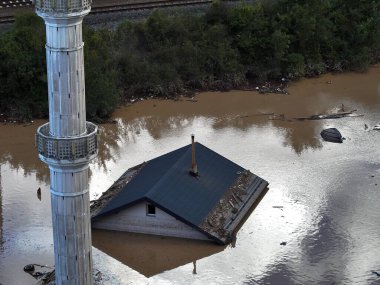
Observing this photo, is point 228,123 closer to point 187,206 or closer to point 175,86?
point 175,86

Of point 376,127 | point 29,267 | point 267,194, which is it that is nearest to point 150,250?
point 29,267

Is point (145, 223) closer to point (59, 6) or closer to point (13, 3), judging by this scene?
point (59, 6)

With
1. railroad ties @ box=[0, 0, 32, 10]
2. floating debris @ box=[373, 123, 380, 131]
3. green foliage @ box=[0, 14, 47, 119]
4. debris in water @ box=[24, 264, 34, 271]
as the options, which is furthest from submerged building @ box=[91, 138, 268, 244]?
railroad ties @ box=[0, 0, 32, 10]

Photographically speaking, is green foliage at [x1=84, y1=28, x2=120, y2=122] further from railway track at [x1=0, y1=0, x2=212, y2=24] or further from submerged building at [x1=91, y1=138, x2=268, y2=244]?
submerged building at [x1=91, y1=138, x2=268, y2=244]

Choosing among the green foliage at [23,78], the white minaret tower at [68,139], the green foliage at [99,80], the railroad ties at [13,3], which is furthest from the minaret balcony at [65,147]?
the railroad ties at [13,3]

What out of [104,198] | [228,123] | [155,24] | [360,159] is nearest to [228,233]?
[104,198]
